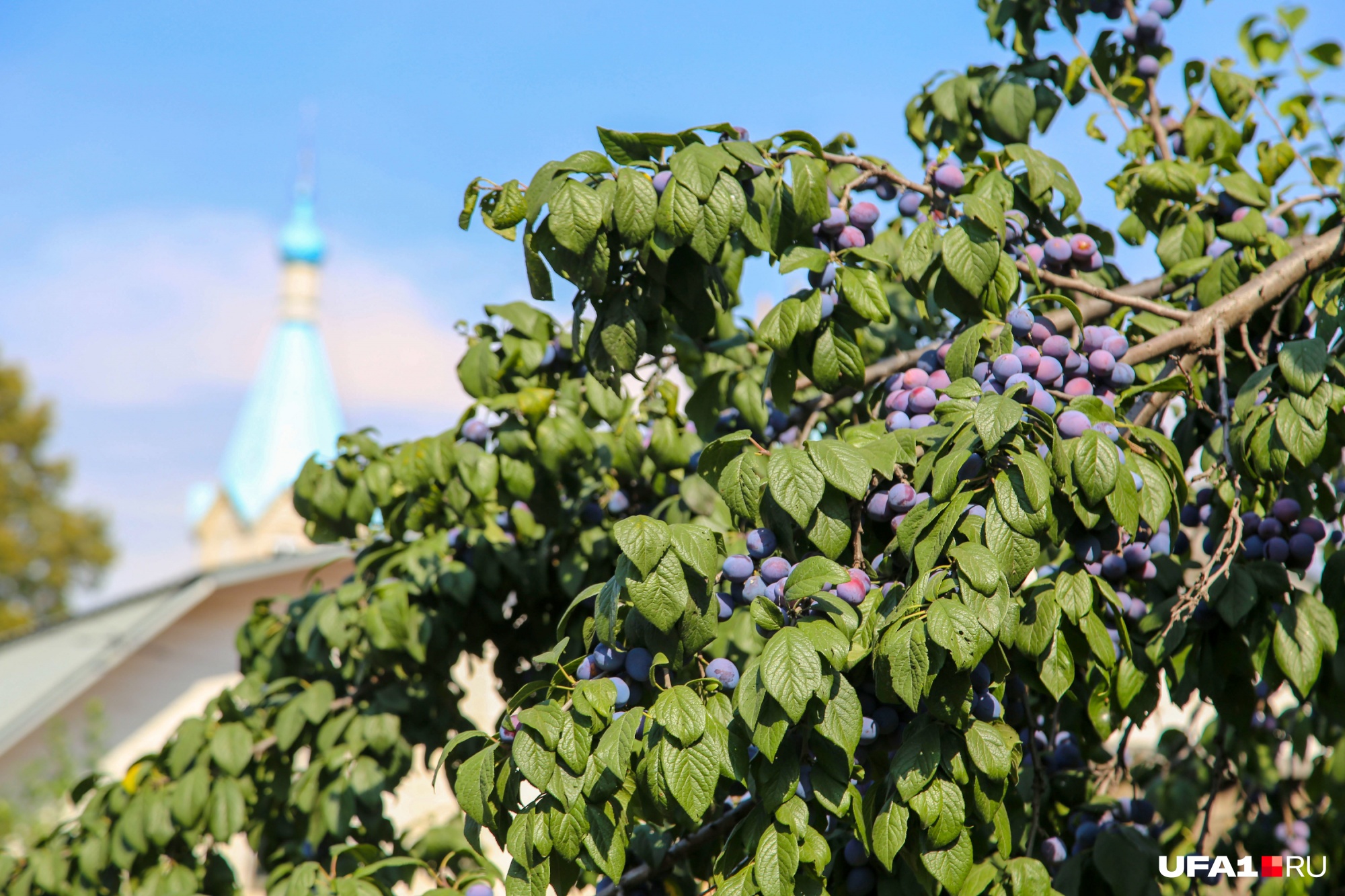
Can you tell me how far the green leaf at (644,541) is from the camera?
1352 mm

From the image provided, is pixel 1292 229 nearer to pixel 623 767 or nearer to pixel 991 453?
pixel 991 453

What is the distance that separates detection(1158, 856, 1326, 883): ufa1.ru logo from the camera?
2164mm

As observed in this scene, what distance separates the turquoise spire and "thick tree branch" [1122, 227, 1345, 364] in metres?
19.1

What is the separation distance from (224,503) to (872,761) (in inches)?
850

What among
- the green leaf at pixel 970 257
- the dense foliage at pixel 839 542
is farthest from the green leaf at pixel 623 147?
the green leaf at pixel 970 257

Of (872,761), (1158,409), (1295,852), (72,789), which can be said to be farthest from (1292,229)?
(72,789)

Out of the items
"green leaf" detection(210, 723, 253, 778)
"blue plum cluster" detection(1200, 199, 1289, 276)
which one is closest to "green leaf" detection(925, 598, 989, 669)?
"blue plum cluster" detection(1200, 199, 1289, 276)

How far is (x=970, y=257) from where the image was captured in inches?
66.9

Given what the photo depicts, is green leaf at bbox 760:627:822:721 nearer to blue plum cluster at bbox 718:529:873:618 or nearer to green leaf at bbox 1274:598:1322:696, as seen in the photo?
blue plum cluster at bbox 718:529:873:618

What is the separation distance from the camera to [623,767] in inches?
52.3

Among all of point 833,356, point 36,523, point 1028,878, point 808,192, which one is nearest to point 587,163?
point 808,192

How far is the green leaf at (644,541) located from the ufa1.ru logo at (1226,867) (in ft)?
4.20

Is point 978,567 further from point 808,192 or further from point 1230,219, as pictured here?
point 1230,219

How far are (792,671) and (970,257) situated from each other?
30.0 inches
